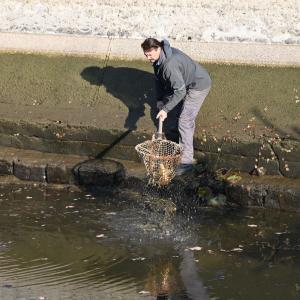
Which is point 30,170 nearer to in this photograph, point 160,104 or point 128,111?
point 128,111

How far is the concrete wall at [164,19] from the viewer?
36.7ft

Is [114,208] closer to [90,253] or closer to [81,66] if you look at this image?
[90,253]

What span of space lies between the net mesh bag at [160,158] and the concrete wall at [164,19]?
2.63 metres

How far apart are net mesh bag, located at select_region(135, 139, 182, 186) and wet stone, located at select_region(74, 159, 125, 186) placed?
2.23 feet

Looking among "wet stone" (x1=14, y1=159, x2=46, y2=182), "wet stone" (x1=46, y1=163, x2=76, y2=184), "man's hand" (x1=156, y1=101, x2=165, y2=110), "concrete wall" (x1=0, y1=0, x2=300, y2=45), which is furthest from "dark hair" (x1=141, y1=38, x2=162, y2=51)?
"concrete wall" (x1=0, y1=0, x2=300, y2=45)

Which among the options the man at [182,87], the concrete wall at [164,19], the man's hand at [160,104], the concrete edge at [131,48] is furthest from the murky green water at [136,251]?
the concrete wall at [164,19]

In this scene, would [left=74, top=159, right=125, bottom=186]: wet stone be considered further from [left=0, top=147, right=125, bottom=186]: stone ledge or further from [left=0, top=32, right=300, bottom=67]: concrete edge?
[left=0, top=32, right=300, bottom=67]: concrete edge

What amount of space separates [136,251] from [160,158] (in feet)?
4.41

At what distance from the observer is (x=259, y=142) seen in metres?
9.46

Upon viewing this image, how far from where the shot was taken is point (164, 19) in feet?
38.7

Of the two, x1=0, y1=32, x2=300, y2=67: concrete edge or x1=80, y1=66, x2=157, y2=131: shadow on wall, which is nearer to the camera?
x1=80, y1=66, x2=157, y2=131: shadow on wall

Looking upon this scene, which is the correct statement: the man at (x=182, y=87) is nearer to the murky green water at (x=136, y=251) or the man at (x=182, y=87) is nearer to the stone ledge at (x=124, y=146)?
the stone ledge at (x=124, y=146)

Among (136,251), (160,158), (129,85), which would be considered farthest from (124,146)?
(136,251)

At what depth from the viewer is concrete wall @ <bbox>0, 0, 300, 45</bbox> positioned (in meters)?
11.2
